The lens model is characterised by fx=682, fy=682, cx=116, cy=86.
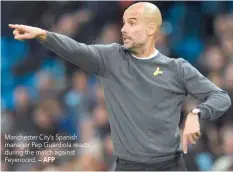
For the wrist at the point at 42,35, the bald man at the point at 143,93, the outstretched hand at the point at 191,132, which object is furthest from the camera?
the bald man at the point at 143,93

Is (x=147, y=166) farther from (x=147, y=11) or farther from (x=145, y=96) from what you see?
(x=147, y=11)

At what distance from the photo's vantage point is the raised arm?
15.2 ft

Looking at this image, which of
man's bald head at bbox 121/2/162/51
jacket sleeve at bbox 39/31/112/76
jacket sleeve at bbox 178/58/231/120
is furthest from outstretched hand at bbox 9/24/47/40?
jacket sleeve at bbox 178/58/231/120

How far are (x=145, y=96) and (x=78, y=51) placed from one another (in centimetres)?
59

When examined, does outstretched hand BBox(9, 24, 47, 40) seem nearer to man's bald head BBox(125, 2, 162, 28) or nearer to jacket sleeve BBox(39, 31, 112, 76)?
jacket sleeve BBox(39, 31, 112, 76)

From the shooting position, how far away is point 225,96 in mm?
5000

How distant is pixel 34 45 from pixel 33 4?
67cm

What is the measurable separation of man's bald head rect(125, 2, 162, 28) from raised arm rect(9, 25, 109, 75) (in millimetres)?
356

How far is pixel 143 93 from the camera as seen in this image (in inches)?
197

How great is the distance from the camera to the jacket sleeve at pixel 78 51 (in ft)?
15.6

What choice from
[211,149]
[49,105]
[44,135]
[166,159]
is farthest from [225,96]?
[49,105]

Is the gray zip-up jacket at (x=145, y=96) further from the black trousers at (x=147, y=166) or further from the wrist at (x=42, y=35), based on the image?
the wrist at (x=42, y=35)

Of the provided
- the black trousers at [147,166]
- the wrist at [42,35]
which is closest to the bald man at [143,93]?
the black trousers at [147,166]

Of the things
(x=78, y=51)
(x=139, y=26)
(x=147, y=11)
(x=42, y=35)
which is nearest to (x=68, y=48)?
(x=78, y=51)
